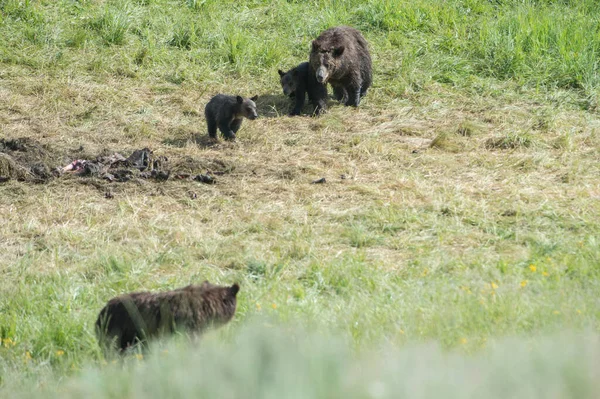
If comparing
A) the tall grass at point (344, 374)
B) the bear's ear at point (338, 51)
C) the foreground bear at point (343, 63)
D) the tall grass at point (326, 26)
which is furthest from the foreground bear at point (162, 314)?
the tall grass at point (326, 26)

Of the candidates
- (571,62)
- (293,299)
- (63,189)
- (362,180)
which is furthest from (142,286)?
(571,62)

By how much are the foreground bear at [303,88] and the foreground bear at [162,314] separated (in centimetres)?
766

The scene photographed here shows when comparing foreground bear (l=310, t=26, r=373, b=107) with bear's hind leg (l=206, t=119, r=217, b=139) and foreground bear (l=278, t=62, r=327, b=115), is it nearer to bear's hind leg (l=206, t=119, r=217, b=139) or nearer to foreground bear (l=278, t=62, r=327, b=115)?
foreground bear (l=278, t=62, r=327, b=115)

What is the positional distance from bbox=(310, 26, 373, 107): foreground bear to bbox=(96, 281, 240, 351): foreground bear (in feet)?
25.0

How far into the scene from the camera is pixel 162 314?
18.6 ft

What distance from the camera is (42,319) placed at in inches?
264

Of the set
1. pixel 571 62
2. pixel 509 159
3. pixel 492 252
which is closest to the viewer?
pixel 492 252

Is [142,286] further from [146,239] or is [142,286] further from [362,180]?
[362,180]

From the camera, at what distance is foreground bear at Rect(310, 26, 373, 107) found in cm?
1312

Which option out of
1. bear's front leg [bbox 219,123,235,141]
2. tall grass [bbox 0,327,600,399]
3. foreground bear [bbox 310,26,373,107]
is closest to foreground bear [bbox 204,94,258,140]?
bear's front leg [bbox 219,123,235,141]

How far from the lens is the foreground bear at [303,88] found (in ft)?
43.3

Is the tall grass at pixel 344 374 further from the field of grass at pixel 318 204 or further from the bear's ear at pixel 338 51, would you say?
the bear's ear at pixel 338 51

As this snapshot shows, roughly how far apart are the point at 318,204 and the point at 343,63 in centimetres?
446

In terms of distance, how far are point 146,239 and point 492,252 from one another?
131 inches
